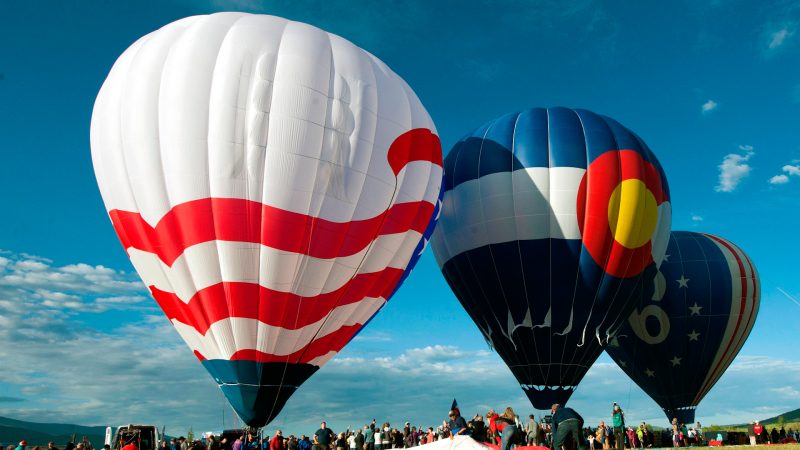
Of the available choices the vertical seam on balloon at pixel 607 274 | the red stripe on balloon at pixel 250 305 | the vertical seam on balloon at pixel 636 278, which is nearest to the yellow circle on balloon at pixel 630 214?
the vertical seam on balloon at pixel 636 278

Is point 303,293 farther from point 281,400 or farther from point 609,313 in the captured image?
point 609,313

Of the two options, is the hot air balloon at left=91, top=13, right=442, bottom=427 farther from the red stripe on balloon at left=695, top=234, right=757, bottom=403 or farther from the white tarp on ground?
the red stripe on balloon at left=695, top=234, right=757, bottom=403

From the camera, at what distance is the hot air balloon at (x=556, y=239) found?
19.2 metres

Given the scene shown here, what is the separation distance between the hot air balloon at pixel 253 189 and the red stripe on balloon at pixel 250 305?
27 millimetres

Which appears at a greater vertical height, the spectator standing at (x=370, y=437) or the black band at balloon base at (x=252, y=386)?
the black band at balloon base at (x=252, y=386)

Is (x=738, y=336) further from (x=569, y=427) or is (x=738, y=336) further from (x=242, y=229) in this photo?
(x=242, y=229)

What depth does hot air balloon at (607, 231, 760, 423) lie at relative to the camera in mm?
24859

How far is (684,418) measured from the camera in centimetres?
2542

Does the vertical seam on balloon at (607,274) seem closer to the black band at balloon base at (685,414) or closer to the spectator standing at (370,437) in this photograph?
the spectator standing at (370,437)

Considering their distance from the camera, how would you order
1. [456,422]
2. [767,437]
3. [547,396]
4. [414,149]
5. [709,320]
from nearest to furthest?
[456,422] < [414,149] < [547,396] < [767,437] < [709,320]

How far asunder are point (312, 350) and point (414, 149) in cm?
488

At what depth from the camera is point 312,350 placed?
Answer: 13.4 m

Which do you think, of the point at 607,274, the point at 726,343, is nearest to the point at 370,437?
the point at 607,274

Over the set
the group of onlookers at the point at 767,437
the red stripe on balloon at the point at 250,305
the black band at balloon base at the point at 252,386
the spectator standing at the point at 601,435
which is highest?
the red stripe on balloon at the point at 250,305
